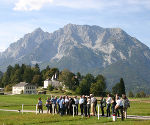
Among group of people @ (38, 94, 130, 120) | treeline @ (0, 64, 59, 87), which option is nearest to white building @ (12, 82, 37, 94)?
treeline @ (0, 64, 59, 87)

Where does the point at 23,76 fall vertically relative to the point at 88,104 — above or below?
above

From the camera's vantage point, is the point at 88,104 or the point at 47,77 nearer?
the point at 88,104

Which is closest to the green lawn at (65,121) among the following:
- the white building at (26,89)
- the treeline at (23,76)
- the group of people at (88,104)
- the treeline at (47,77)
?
the group of people at (88,104)

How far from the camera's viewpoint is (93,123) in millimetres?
21969

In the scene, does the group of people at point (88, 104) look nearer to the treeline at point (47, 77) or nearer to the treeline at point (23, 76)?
the treeline at point (47, 77)

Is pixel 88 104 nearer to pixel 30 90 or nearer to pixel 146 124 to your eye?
pixel 146 124

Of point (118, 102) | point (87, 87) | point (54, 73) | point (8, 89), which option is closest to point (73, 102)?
point (118, 102)

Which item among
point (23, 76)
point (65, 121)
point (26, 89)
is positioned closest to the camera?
point (65, 121)

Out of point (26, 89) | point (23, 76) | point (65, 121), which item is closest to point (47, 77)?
point (23, 76)

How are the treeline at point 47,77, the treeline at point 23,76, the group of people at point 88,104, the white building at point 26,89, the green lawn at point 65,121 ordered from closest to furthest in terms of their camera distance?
the green lawn at point 65,121, the group of people at point 88,104, the white building at point 26,89, the treeline at point 47,77, the treeline at point 23,76

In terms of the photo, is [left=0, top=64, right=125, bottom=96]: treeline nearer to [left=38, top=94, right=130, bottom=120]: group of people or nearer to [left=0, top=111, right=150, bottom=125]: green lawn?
[left=38, top=94, right=130, bottom=120]: group of people

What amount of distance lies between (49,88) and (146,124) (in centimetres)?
11045

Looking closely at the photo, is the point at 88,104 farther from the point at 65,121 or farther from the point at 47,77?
the point at 47,77

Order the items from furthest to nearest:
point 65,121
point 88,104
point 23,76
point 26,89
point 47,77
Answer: point 47,77, point 23,76, point 26,89, point 88,104, point 65,121
